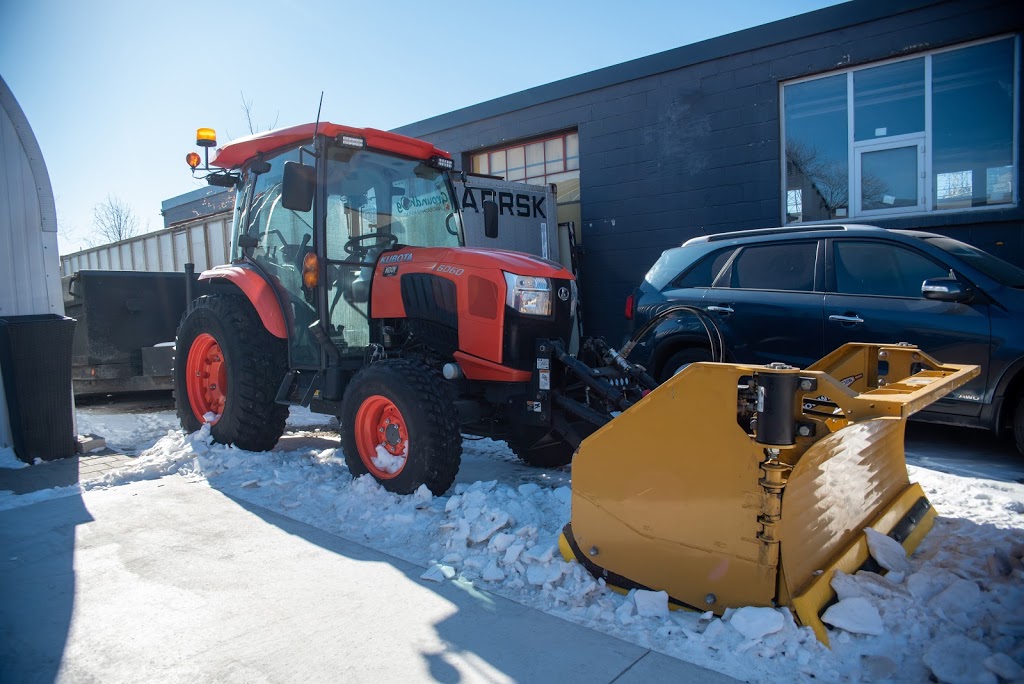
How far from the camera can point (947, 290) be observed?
4.88 meters

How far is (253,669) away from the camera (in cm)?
244

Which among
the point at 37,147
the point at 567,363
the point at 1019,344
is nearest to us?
the point at 567,363

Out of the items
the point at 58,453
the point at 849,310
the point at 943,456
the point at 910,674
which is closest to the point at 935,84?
the point at 849,310

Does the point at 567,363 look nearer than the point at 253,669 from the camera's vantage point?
No

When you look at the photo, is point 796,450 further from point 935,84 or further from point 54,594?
point 935,84

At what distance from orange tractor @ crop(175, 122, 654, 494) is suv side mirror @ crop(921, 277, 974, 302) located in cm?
252

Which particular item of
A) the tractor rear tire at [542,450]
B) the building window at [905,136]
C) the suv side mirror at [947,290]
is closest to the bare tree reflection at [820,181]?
the building window at [905,136]

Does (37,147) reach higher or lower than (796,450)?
higher

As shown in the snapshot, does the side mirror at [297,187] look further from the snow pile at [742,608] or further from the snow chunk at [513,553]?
the snow chunk at [513,553]

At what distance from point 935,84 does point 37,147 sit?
912 centimetres

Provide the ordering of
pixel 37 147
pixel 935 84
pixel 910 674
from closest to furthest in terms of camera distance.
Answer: pixel 910 674, pixel 37 147, pixel 935 84

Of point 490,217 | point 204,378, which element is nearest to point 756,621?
point 490,217

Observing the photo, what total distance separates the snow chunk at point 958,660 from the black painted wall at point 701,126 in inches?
253

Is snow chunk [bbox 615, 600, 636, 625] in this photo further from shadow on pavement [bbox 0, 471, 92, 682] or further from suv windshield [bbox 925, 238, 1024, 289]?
suv windshield [bbox 925, 238, 1024, 289]
